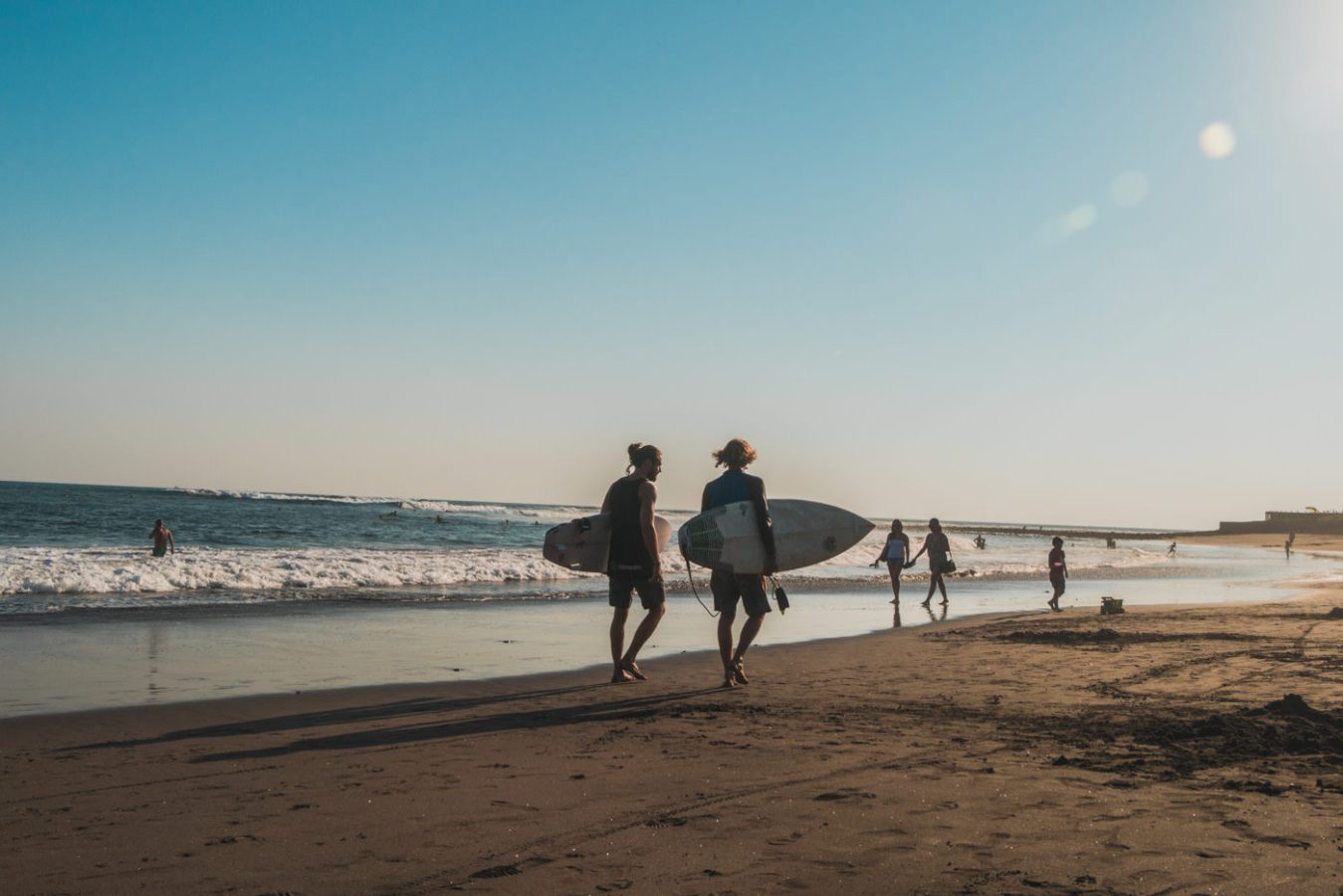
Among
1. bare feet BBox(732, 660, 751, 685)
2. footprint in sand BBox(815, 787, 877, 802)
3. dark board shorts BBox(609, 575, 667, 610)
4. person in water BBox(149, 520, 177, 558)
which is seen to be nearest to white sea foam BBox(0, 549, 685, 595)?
person in water BBox(149, 520, 177, 558)

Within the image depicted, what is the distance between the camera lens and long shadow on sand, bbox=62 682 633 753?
6.34 m

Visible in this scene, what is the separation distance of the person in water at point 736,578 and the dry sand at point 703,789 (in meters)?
0.34

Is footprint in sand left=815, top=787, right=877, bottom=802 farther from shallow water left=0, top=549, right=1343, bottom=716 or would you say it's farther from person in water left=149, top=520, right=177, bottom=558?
person in water left=149, top=520, right=177, bottom=558

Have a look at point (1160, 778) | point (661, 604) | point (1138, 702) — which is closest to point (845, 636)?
point (661, 604)

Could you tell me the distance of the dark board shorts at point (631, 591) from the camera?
27.6 ft

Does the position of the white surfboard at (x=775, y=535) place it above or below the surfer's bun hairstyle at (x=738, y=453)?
below

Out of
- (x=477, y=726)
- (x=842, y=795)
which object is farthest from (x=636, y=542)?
(x=842, y=795)

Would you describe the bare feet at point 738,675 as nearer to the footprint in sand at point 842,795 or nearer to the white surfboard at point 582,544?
the white surfboard at point 582,544

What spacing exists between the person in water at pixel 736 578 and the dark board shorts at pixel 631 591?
1.61ft

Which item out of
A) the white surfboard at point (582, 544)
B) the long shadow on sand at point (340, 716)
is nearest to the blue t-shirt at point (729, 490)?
the white surfboard at point (582, 544)

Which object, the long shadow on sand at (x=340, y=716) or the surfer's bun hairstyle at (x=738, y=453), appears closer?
the long shadow on sand at (x=340, y=716)

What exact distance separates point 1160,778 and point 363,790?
3.89 m

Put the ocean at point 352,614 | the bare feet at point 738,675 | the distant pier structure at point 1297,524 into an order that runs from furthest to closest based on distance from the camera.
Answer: the distant pier structure at point 1297,524 → the ocean at point 352,614 → the bare feet at point 738,675

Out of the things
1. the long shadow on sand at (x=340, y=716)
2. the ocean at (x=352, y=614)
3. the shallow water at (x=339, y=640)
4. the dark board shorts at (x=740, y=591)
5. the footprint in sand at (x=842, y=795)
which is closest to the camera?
the footprint in sand at (x=842, y=795)
